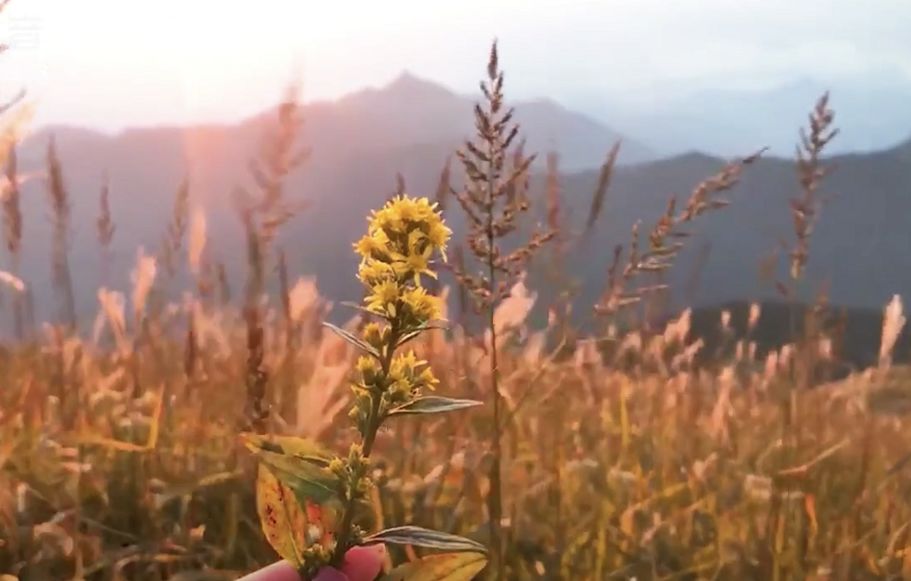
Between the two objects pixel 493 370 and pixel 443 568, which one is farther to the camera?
pixel 493 370

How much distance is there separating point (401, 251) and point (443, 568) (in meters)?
0.23

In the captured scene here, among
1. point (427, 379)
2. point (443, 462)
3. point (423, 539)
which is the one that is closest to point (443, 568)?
point (423, 539)

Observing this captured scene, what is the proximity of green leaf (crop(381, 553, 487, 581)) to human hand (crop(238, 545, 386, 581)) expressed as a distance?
1 cm

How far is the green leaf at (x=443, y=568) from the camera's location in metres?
0.73

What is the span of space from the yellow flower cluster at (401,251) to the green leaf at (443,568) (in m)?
0.17

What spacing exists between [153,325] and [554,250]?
4.17 ft

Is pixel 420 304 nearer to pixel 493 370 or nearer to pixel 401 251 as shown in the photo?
pixel 401 251

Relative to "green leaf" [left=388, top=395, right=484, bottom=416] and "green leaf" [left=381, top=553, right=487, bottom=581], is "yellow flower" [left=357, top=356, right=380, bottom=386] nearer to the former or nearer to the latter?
"green leaf" [left=388, top=395, right=484, bottom=416]

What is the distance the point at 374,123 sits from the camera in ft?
212

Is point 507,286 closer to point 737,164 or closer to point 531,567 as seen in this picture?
point 737,164

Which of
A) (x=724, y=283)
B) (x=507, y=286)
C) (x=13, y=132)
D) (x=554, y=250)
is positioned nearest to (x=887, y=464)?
(x=554, y=250)

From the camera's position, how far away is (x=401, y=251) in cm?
69

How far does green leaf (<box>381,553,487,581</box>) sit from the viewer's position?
73cm

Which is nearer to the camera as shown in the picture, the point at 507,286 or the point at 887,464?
the point at 507,286
